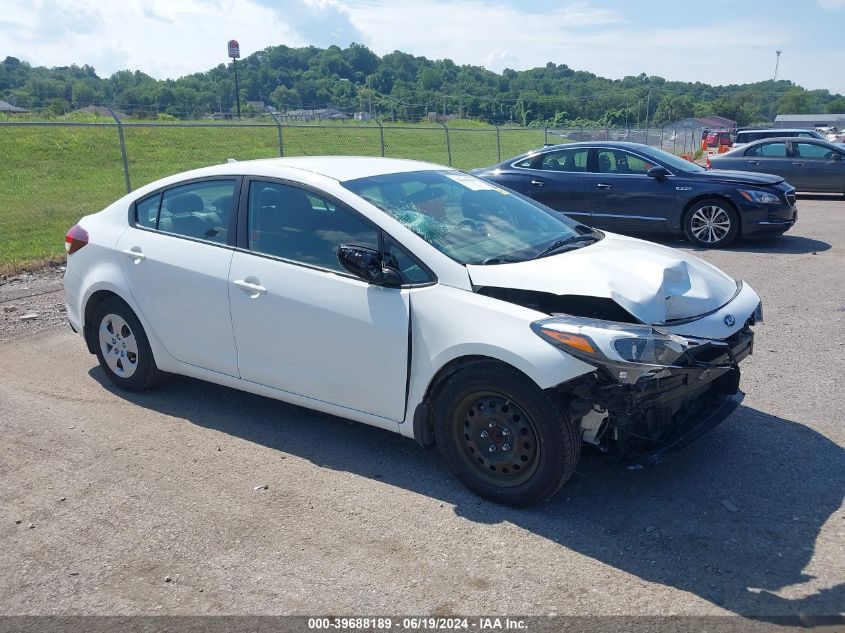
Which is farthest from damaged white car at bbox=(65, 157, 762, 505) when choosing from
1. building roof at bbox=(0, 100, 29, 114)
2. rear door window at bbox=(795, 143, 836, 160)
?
building roof at bbox=(0, 100, 29, 114)

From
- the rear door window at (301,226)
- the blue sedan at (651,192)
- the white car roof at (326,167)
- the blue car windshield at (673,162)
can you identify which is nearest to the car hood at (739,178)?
the blue sedan at (651,192)

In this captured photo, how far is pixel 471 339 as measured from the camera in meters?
3.75

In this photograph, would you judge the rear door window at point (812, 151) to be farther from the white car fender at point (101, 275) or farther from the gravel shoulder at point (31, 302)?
the white car fender at point (101, 275)

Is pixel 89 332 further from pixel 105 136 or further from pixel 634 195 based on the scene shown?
pixel 105 136

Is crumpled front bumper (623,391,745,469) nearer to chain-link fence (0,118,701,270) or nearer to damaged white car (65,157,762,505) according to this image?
damaged white car (65,157,762,505)

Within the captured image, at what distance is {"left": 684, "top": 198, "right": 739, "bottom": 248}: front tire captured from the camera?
11.2 meters

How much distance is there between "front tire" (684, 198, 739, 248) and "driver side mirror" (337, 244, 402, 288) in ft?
27.7

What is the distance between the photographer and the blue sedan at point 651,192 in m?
11.1

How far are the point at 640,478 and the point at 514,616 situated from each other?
4.66 ft

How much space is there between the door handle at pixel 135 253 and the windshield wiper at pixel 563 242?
8.47 feet

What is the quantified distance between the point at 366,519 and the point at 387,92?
52.9m

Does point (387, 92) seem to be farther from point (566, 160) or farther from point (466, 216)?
point (466, 216)

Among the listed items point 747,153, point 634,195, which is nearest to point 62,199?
point 634,195

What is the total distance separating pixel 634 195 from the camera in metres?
11.7
